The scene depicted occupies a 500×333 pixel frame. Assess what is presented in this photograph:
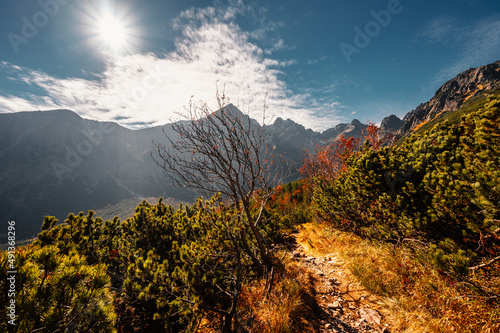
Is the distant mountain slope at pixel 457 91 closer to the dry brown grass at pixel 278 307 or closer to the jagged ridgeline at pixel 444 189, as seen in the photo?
the jagged ridgeline at pixel 444 189

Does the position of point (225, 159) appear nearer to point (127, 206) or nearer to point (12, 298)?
point (12, 298)

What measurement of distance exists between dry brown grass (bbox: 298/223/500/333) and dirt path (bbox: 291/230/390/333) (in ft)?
0.60

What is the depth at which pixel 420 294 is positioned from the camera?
3.35 m

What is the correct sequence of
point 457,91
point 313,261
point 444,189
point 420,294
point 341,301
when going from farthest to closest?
1. point 457,91
2. point 313,261
3. point 341,301
4. point 444,189
5. point 420,294

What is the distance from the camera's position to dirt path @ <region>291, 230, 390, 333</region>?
319cm

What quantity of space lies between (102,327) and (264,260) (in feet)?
11.4

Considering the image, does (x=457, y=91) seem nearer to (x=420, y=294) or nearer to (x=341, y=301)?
(x=420, y=294)

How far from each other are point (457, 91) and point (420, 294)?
167 meters

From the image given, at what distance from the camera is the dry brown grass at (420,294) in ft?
8.82

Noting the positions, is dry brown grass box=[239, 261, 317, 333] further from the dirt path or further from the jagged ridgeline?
the jagged ridgeline

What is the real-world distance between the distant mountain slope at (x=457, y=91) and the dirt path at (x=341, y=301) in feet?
415
